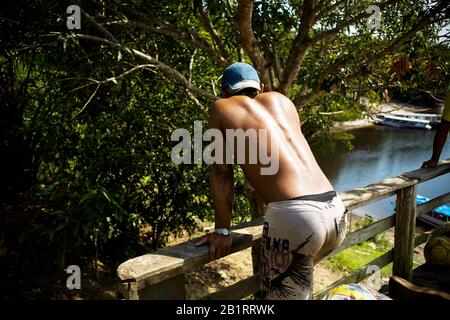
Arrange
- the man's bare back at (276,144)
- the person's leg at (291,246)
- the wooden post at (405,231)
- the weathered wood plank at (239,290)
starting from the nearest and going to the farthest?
the person's leg at (291,246) < the man's bare back at (276,144) < the weathered wood plank at (239,290) < the wooden post at (405,231)

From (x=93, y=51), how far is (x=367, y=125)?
107ft

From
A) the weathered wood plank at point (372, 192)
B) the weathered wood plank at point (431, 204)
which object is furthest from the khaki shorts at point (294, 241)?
the weathered wood plank at point (431, 204)

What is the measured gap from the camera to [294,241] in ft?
6.26

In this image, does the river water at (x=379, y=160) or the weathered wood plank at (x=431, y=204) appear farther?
the river water at (x=379, y=160)

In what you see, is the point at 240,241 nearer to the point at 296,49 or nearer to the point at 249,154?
the point at 249,154

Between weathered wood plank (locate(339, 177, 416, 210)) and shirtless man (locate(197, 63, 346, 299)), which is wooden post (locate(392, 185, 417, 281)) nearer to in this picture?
weathered wood plank (locate(339, 177, 416, 210))

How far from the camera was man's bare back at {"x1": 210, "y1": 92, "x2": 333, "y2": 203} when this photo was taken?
203cm

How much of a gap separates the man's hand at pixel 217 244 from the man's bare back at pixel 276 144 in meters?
0.31

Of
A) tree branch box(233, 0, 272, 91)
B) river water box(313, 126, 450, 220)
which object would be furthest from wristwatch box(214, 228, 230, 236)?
river water box(313, 126, 450, 220)

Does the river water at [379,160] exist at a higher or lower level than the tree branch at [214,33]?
lower

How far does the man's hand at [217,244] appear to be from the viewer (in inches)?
76.4

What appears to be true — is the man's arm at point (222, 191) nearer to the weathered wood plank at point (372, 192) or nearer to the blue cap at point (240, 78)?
the blue cap at point (240, 78)

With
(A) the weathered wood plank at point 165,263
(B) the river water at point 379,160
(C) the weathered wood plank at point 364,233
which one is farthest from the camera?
(B) the river water at point 379,160
